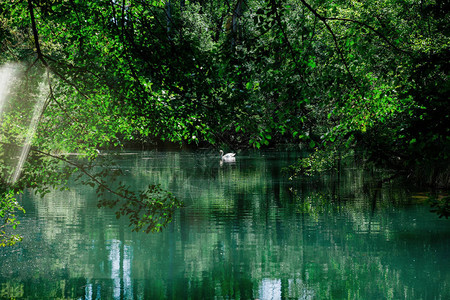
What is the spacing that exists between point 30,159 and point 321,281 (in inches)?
262

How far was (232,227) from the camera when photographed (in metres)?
15.9

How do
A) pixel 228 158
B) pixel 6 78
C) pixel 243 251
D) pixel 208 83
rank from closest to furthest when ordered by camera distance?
1. pixel 208 83
2. pixel 243 251
3. pixel 6 78
4. pixel 228 158

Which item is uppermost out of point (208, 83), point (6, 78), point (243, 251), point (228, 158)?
point (6, 78)

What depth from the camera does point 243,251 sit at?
42.8 feet

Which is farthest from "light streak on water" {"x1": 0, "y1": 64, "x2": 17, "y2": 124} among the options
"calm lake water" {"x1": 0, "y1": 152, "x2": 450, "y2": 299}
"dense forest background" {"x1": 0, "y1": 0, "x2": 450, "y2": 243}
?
"calm lake water" {"x1": 0, "y1": 152, "x2": 450, "y2": 299}

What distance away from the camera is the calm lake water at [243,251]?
10266 millimetres

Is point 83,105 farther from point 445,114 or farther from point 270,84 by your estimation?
point 445,114

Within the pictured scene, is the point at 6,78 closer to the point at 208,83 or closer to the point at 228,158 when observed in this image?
the point at 208,83

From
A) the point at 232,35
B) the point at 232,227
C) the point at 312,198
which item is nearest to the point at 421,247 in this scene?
the point at 232,227

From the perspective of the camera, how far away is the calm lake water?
10.3m


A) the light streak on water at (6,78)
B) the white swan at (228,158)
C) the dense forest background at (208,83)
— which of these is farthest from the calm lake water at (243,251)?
the white swan at (228,158)

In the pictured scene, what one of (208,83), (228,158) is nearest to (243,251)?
(208,83)

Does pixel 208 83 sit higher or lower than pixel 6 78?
lower

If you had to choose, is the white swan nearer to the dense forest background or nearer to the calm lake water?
the calm lake water
